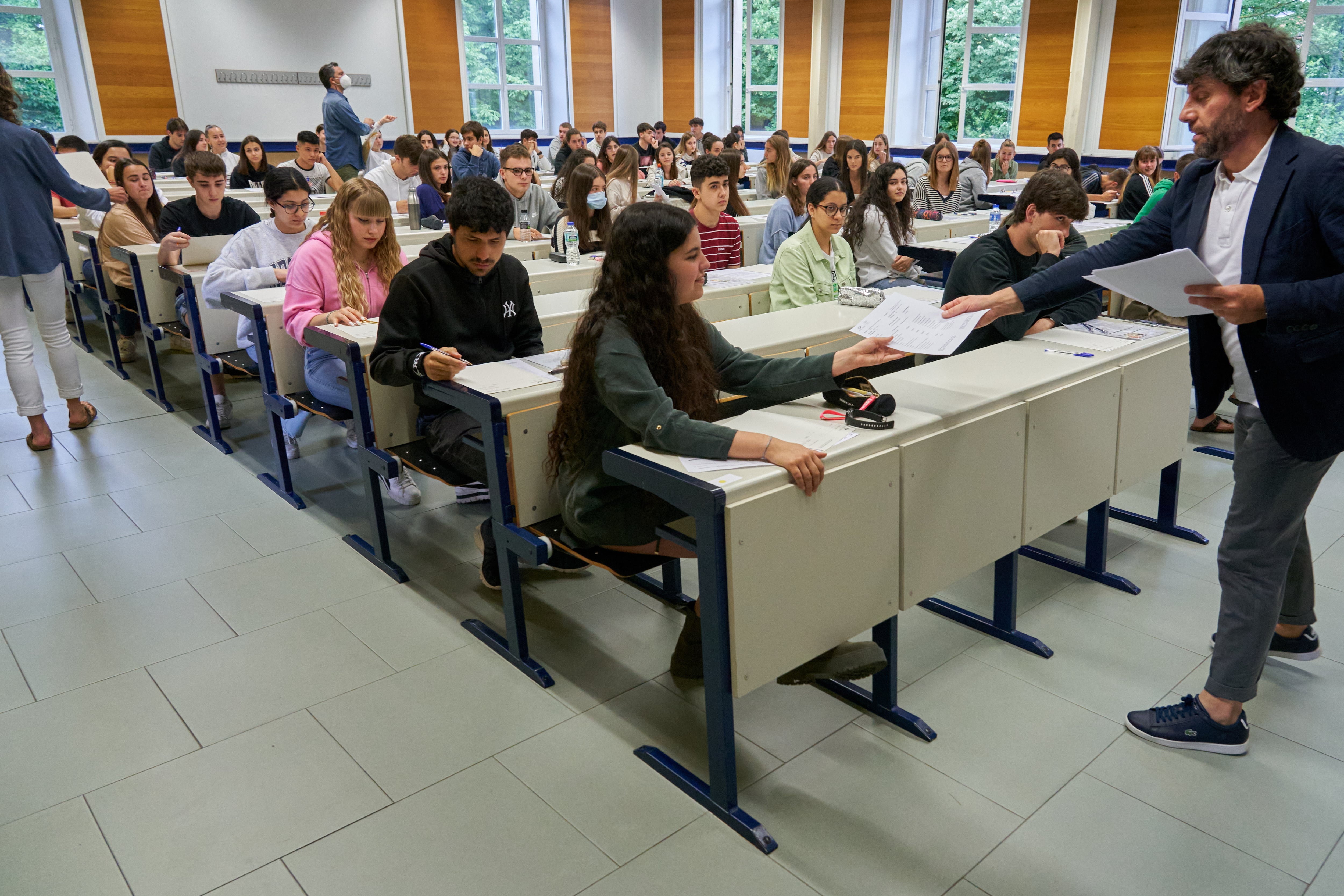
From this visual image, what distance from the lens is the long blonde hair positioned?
3098 millimetres

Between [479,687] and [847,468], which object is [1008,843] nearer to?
[847,468]

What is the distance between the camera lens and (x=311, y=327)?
2924 mm

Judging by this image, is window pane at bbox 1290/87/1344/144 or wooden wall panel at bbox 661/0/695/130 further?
wooden wall panel at bbox 661/0/695/130

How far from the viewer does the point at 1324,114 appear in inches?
391

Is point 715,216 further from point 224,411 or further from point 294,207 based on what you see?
point 224,411

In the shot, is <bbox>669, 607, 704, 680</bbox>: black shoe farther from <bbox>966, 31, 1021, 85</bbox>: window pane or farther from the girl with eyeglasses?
<bbox>966, 31, 1021, 85</bbox>: window pane

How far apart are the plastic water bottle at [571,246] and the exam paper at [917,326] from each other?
2.05 metres

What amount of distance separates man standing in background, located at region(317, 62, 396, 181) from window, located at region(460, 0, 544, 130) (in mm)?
6301

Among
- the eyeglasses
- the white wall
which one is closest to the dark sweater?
the eyeglasses

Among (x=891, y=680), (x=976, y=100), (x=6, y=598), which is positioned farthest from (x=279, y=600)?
(x=976, y=100)

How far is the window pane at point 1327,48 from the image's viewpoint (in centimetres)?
961

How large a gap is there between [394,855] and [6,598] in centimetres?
181

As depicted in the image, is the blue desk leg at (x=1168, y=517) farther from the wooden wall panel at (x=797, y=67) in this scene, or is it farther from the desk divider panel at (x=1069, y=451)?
the wooden wall panel at (x=797, y=67)

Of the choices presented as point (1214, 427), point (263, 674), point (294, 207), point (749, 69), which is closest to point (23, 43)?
point (294, 207)
